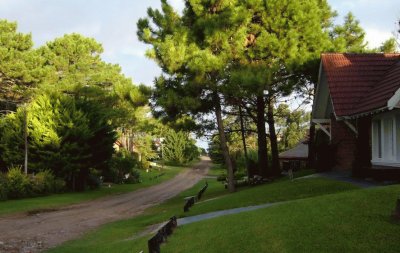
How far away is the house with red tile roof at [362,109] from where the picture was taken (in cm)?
1808

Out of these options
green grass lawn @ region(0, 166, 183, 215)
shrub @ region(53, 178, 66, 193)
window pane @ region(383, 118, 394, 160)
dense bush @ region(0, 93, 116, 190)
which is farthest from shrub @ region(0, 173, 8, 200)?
window pane @ region(383, 118, 394, 160)

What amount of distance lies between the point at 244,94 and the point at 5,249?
14.0 metres

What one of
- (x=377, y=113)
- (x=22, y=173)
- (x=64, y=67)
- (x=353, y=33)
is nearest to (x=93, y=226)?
(x=377, y=113)

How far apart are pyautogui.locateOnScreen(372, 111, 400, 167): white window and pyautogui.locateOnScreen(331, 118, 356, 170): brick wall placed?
6.08ft

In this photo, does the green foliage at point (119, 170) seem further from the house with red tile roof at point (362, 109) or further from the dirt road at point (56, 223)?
the house with red tile roof at point (362, 109)

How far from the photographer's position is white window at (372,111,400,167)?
707 inches

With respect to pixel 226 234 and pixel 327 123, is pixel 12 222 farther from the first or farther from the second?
pixel 327 123

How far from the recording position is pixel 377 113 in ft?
60.2

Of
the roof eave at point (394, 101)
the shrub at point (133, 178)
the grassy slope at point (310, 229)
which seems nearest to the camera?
the grassy slope at point (310, 229)

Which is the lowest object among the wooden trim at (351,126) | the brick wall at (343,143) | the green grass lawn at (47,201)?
the green grass lawn at (47,201)

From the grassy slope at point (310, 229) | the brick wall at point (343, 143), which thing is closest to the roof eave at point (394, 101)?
the grassy slope at point (310, 229)

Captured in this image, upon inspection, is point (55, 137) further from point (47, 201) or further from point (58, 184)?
point (47, 201)

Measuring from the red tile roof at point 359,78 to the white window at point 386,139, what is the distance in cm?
96

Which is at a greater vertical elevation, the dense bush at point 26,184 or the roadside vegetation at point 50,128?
the roadside vegetation at point 50,128
